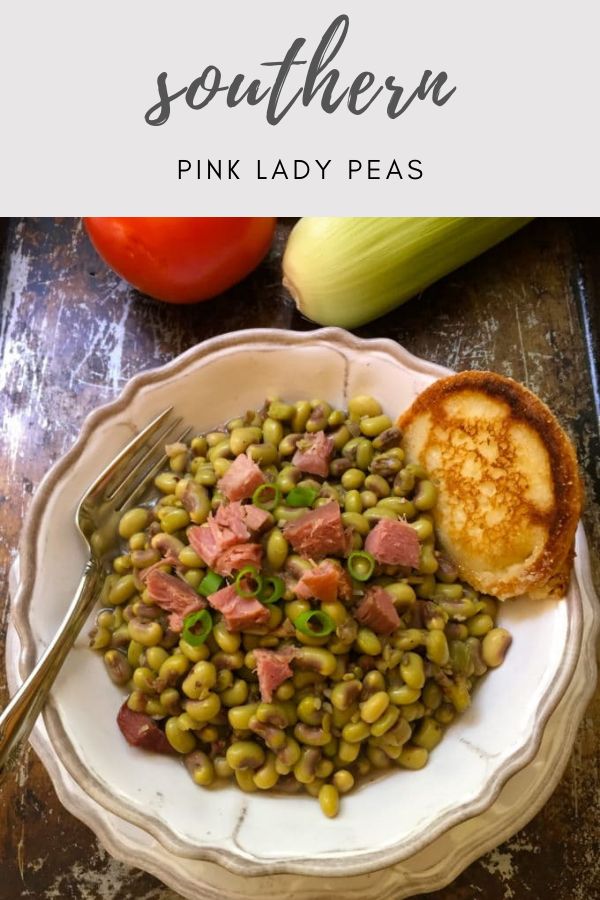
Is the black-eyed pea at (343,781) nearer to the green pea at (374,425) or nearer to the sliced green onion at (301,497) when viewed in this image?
the sliced green onion at (301,497)

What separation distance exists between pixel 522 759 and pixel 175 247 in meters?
1.84

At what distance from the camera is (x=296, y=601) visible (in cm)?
193

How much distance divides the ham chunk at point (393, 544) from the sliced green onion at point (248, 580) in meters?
0.30

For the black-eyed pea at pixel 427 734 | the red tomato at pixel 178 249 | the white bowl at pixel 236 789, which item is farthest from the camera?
the red tomato at pixel 178 249

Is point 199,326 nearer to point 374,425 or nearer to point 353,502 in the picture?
point 374,425

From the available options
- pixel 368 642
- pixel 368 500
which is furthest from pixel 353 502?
pixel 368 642

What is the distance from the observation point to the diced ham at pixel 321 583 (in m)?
1.87

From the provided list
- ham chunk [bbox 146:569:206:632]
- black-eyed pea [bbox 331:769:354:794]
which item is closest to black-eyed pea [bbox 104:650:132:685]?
ham chunk [bbox 146:569:206:632]

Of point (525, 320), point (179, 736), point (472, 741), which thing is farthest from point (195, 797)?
point (525, 320)

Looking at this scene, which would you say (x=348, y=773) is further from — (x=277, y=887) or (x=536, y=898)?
(x=536, y=898)

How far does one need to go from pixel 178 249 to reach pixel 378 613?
1.39 m

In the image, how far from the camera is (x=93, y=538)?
84.1 inches

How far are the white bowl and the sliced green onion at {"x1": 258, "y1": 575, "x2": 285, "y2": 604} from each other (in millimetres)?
487

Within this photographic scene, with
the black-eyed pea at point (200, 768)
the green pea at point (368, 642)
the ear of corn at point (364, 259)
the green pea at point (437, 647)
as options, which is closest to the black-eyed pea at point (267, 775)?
Answer: the black-eyed pea at point (200, 768)
